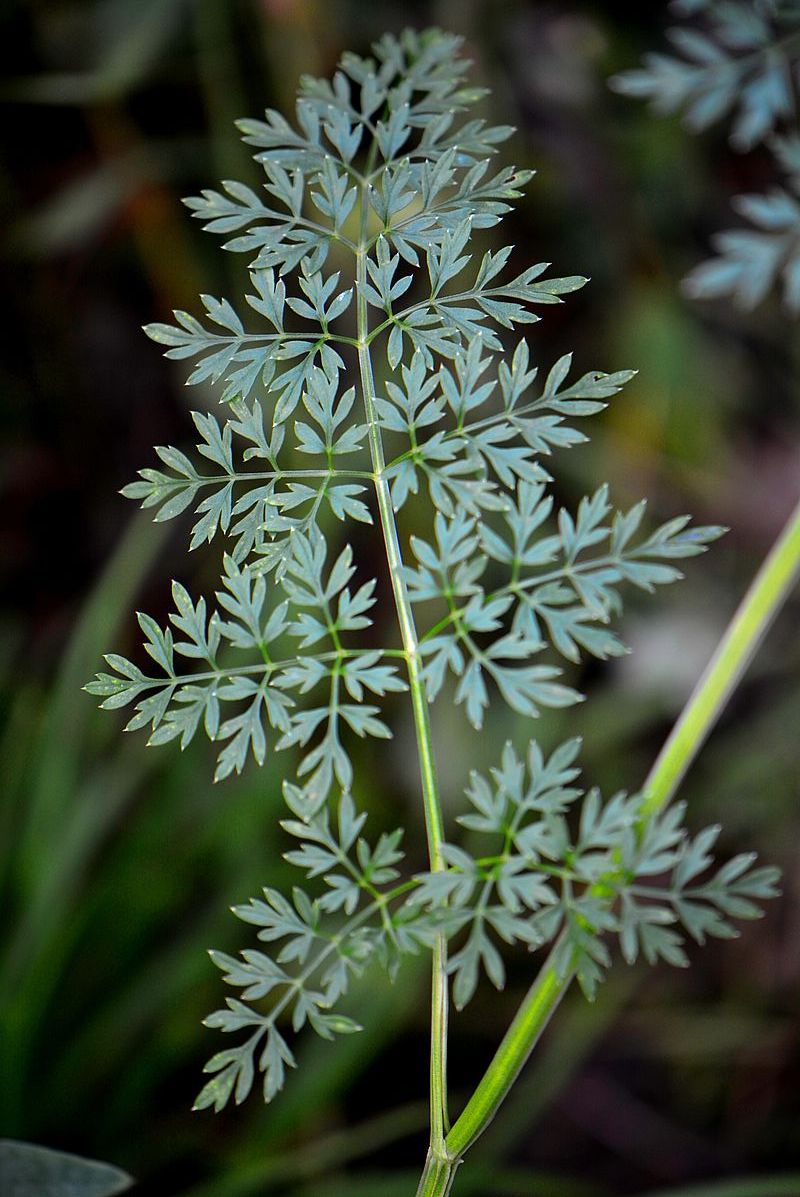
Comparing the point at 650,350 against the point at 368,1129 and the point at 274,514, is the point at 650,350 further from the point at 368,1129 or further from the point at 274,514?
the point at 274,514

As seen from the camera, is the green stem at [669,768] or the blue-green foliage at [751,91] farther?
the blue-green foliage at [751,91]

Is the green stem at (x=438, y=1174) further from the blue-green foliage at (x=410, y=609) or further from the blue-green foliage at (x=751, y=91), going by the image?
the blue-green foliage at (x=751, y=91)

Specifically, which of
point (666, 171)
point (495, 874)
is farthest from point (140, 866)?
point (666, 171)

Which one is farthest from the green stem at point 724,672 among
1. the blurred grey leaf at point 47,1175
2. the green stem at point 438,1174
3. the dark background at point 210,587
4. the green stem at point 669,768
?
the dark background at point 210,587

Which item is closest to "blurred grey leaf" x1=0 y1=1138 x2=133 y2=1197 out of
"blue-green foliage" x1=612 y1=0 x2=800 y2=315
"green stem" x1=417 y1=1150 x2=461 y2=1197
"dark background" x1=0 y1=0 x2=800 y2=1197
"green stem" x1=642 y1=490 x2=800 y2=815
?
"green stem" x1=417 y1=1150 x2=461 y2=1197

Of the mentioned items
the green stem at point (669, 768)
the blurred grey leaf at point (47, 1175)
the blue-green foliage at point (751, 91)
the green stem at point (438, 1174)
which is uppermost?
the blue-green foliage at point (751, 91)

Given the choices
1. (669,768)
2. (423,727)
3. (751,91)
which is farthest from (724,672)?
(751,91)

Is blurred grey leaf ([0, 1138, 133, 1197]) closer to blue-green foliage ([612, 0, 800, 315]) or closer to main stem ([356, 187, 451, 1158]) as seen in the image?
main stem ([356, 187, 451, 1158])

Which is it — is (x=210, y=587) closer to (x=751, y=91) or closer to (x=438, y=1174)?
(x=751, y=91)
